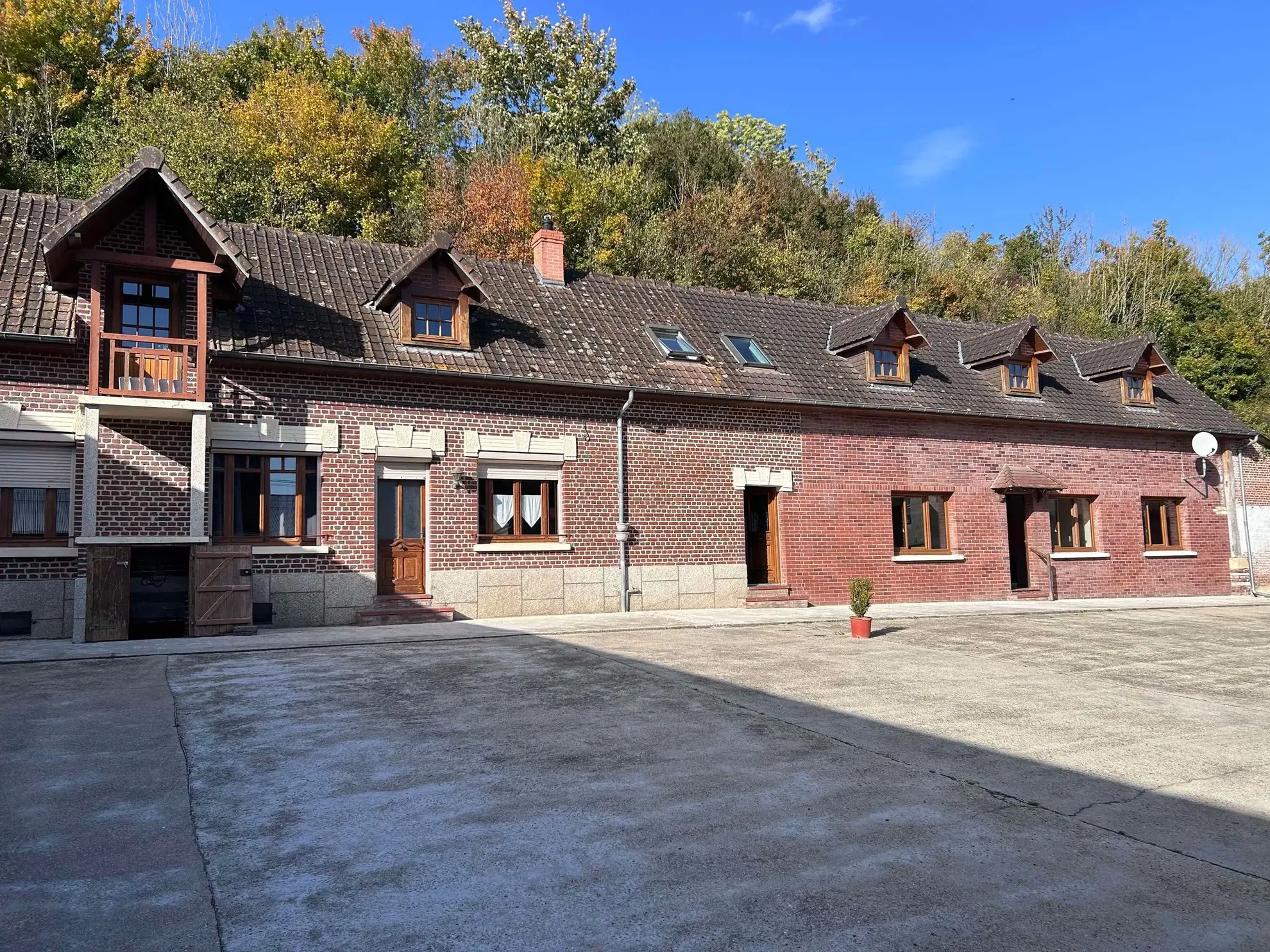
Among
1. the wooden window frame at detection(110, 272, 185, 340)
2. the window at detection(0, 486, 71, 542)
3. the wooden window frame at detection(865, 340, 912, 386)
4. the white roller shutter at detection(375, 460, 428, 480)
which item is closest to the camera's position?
the window at detection(0, 486, 71, 542)

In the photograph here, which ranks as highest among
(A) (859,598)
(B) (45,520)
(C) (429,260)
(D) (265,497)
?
(C) (429,260)

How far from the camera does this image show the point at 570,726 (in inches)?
251

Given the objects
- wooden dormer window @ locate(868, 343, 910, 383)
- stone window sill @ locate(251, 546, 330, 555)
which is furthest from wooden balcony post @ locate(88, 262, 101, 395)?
wooden dormer window @ locate(868, 343, 910, 383)

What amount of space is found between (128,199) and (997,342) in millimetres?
17525

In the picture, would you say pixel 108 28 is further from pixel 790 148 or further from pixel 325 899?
pixel 325 899

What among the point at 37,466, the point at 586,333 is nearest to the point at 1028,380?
the point at 586,333

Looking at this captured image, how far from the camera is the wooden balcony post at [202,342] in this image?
11719mm

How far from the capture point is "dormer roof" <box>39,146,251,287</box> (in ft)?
36.4

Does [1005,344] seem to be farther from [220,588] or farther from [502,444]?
[220,588]

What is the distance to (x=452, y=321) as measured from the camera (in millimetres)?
14672

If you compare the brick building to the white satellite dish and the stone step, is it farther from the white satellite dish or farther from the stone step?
the white satellite dish

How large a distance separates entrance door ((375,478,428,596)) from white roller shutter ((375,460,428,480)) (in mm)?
66

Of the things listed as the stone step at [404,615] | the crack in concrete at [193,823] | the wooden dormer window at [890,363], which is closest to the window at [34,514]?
the stone step at [404,615]

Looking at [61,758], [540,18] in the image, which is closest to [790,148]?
[540,18]
